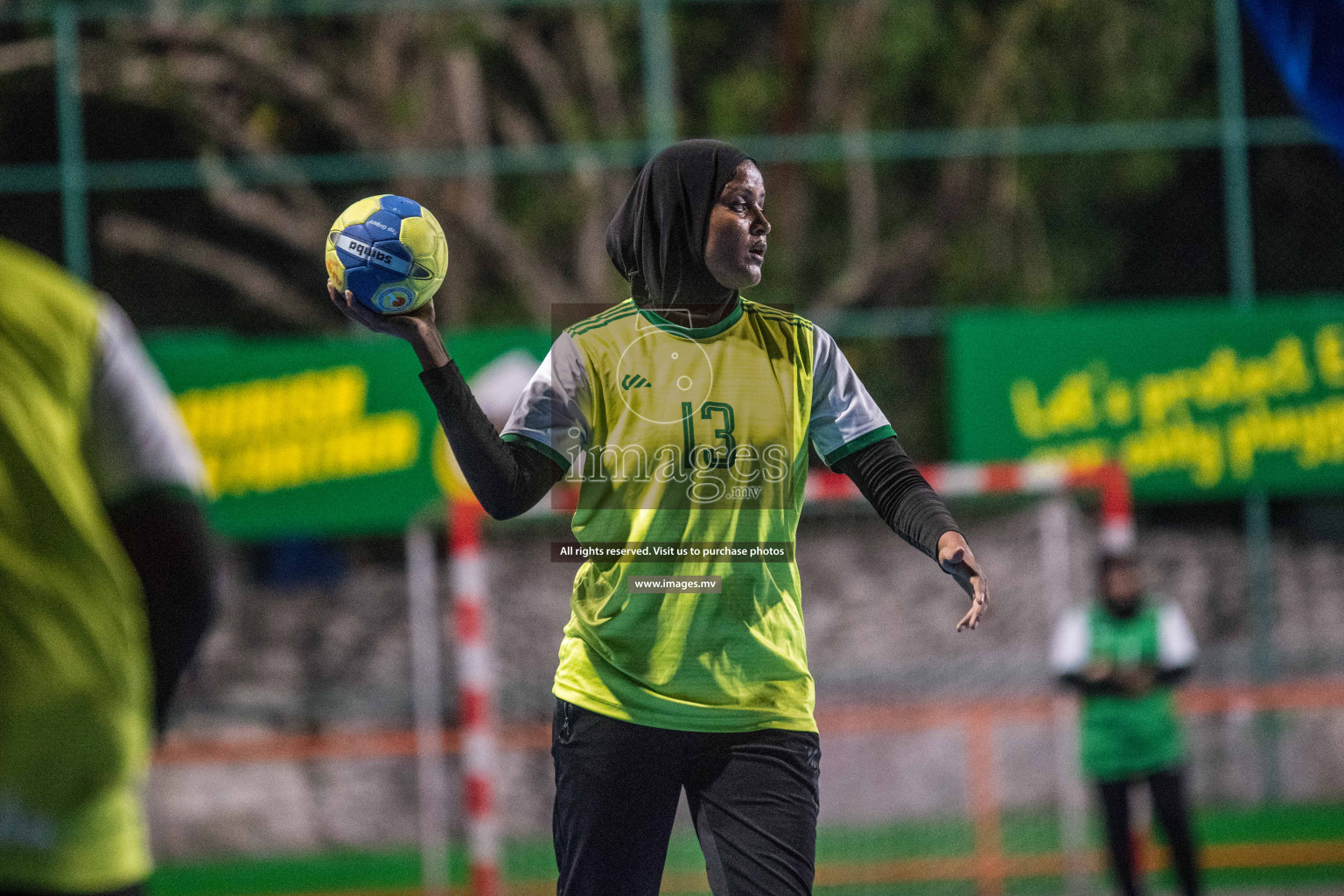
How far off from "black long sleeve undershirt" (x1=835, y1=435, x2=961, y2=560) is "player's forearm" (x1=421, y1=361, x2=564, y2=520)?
2.07 ft

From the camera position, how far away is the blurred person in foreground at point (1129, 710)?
7.98 m

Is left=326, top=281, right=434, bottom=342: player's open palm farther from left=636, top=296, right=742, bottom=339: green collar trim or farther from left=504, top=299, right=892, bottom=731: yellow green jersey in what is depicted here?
left=636, top=296, right=742, bottom=339: green collar trim

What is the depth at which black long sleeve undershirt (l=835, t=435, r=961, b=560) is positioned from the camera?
310 centimetres

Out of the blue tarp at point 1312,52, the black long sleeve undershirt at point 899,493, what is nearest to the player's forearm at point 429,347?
the black long sleeve undershirt at point 899,493

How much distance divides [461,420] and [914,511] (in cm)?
85

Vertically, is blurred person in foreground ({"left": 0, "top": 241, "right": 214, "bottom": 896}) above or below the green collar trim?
below

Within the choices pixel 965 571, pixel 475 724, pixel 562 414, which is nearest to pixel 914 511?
pixel 965 571

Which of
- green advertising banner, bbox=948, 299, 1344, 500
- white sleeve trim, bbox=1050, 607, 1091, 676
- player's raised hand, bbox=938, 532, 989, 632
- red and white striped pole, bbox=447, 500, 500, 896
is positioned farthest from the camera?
green advertising banner, bbox=948, 299, 1344, 500

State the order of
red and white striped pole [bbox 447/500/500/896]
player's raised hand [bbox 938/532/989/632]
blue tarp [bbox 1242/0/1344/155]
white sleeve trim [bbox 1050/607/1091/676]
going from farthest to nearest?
white sleeve trim [bbox 1050/607/1091/676] → red and white striped pole [bbox 447/500/500/896] → blue tarp [bbox 1242/0/1344/155] → player's raised hand [bbox 938/532/989/632]

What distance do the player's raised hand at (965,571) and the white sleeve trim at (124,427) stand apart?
1465 millimetres

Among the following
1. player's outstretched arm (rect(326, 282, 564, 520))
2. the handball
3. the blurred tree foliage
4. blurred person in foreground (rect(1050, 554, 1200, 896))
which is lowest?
blurred person in foreground (rect(1050, 554, 1200, 896))

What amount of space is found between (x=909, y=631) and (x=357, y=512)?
13.2 ft

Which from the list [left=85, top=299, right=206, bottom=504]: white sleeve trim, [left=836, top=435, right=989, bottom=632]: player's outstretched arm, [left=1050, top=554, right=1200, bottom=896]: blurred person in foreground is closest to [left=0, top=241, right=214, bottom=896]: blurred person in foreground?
[left=85, top=299, right=206, bottom=504]: white sleeve trim

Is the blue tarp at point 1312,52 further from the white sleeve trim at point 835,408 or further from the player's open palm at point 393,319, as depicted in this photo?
the player's open palm at point 393,319
